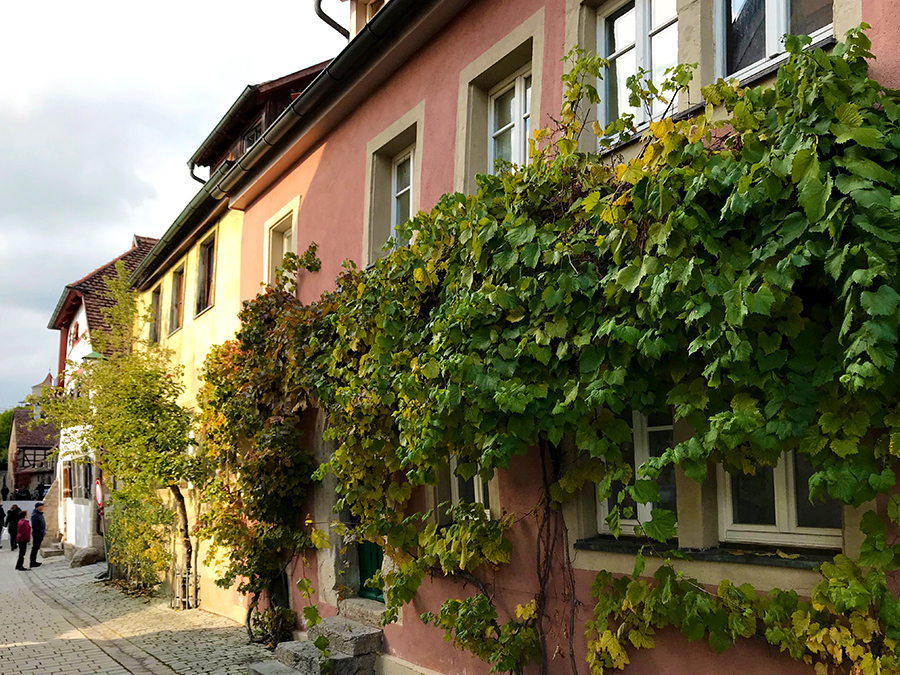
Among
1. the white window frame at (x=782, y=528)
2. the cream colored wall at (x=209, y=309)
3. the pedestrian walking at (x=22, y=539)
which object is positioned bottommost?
the pedestrian walking at (x=22, y=539)

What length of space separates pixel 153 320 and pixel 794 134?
50.5 feet

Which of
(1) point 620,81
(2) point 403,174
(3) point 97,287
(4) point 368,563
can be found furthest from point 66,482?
(1) point 620,81

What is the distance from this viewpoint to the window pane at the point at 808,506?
12.8ft

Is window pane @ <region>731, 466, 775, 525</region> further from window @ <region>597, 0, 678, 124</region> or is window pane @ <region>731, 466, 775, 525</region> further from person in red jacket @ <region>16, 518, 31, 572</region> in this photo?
person in red jacket @ <region>16, 518, 31, 572</region>

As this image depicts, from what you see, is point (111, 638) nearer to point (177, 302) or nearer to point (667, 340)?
point (177, 302)

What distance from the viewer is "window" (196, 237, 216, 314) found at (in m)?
13.4

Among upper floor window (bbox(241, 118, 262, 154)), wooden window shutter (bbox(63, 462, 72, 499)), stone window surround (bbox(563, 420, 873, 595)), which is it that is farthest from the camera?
wooden window shutter (bbox(63, 462, 72, 499))

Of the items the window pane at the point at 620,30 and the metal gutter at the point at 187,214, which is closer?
the window pane at the point at 620,30

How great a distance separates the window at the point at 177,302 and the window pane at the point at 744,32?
12218 millimetres

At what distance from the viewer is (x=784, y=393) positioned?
11.6 feet

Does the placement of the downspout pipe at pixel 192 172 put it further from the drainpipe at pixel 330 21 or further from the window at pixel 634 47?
the window at pixel 634 47

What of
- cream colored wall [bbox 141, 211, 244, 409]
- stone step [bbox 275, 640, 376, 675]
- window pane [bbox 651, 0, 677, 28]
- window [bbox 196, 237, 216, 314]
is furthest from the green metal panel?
window [bbox 196, 237, 216, 314]

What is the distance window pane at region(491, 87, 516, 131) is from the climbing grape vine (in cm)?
142

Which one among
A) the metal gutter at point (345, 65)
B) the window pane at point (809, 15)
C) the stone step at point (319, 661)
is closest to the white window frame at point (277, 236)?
the metal gutter at point (345, 65)
